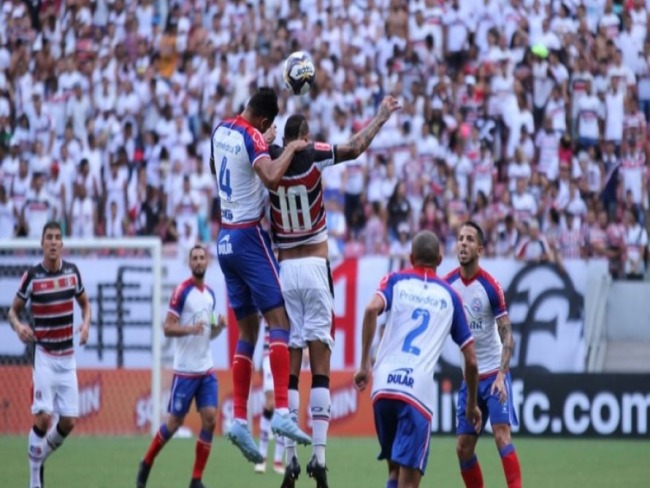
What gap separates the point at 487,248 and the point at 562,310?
2193 millimetres

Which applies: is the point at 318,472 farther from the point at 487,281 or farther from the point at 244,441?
the point at 487,281

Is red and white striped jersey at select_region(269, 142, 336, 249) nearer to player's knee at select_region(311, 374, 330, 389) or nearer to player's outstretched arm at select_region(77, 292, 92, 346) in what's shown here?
player's knee at select_region(311, 374, 330, 389)

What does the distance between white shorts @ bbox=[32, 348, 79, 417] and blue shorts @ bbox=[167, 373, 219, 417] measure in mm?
1341

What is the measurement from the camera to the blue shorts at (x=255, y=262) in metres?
14.0

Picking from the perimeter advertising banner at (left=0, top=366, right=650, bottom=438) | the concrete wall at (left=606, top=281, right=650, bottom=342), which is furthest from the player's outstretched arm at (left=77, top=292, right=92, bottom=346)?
the concrete wall at (left=606, top=281, right=650, bottom=342)

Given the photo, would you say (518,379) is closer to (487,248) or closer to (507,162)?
(487,248)

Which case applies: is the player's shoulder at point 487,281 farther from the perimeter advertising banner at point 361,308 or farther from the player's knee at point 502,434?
the perimeter advertising banner at point 361,308

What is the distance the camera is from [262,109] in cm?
1398

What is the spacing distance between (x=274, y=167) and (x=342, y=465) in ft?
24.7

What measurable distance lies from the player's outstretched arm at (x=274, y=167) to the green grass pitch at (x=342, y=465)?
514 centimetres

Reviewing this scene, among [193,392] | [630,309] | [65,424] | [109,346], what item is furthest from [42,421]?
[630,309]

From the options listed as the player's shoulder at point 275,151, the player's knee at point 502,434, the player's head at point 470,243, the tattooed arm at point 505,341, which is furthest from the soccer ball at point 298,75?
the player's knee at point 502,434

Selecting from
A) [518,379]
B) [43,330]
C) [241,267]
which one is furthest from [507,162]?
[241,267]

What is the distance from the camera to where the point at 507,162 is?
28.4m
